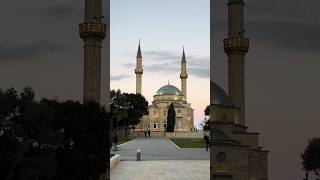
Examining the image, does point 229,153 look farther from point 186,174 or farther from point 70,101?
point 70,101

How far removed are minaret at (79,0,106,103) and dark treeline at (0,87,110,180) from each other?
3.49 metres

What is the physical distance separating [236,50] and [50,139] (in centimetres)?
1095

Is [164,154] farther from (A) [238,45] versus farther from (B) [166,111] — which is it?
(B) [166,111]

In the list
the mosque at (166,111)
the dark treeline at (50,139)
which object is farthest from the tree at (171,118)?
the dark treeline at (50,139)

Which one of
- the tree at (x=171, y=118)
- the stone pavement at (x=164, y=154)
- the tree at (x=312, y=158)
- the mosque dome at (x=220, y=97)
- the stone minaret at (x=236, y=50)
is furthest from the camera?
the tree at (x=171, y=118)

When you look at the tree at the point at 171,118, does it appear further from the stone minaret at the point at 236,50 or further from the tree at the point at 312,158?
the stone minaret at the point at 236,50

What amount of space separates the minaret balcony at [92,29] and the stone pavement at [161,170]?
6.72 meters

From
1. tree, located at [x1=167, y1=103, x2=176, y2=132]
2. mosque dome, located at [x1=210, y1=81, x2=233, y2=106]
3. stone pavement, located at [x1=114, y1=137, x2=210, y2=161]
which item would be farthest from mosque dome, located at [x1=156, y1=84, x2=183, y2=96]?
mosque dome, located at [x1=210, y1=81, x2=233, y2=106]

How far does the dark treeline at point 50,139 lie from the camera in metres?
15.4

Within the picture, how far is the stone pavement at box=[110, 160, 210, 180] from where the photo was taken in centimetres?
2109

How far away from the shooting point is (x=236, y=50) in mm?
23672

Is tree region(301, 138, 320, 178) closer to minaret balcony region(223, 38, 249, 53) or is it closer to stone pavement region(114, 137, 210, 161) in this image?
stone pavement region(114, 137, 210, 161)

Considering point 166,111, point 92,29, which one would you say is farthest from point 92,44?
point 166,111

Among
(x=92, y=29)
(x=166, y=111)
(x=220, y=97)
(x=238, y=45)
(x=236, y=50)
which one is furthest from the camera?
Answer: (x=166, y=111)
